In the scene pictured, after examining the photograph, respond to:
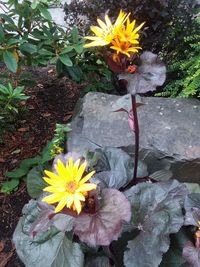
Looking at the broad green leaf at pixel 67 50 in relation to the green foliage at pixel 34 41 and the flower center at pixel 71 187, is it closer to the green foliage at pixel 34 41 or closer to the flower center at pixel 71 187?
the green foliage at pixel 34 41

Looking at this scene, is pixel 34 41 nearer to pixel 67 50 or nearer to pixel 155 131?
pixel 67 50

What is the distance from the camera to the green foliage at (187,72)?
2.69 metres

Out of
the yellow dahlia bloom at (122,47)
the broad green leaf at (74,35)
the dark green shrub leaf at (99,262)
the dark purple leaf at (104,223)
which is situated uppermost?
the yellow dahlia bloom at (122,47)

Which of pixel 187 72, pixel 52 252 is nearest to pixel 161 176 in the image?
pixel 52 252

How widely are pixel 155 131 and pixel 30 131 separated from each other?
1007mm

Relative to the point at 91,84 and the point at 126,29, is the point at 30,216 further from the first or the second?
the point at 91,84

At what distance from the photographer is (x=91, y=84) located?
312cm

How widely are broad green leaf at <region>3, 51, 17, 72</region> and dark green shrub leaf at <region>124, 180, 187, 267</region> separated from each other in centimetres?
116

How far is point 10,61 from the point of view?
2436mm

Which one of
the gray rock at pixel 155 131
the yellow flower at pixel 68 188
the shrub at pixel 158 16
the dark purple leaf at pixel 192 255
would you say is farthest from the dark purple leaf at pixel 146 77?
the shrub at pixel 158 16

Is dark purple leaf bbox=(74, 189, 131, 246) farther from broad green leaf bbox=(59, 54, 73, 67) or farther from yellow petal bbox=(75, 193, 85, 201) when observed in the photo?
broad green leaf bbox=(59, 54, 73, 67)

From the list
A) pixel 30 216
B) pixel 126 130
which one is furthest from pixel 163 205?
pixel 126 130

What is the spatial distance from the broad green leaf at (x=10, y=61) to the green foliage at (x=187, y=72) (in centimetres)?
105

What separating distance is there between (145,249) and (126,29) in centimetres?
85
